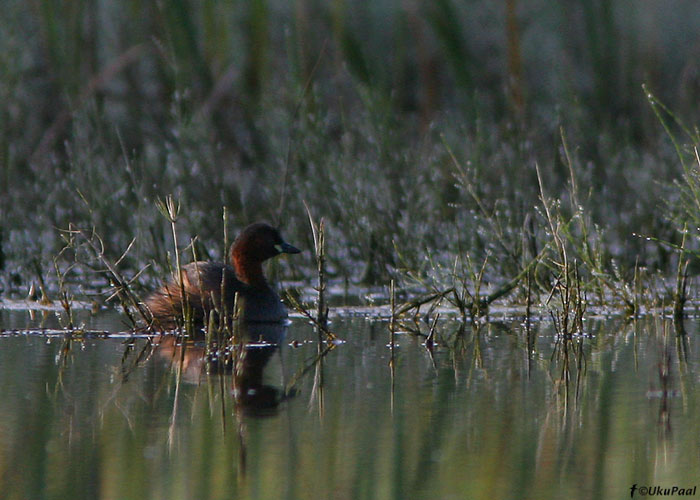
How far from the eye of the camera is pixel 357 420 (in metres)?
5.01

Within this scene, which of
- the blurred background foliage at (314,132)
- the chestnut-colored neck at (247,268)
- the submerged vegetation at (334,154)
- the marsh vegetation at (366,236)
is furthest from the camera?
the blurred background foliage at (314,132)

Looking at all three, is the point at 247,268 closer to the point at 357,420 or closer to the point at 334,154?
the point at 334,154

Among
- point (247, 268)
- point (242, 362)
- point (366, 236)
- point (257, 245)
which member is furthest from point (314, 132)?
point (242, 362)

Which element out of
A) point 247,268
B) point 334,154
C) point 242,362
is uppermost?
point 334,154

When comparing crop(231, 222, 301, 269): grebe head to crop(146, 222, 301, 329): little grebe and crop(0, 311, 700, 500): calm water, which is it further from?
crop(0, 311, 700, 500): calm water

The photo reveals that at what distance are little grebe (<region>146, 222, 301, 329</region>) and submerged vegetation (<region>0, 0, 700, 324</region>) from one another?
0.24 meters

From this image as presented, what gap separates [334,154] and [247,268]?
4.51ft

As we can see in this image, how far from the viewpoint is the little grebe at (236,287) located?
7.76 meters

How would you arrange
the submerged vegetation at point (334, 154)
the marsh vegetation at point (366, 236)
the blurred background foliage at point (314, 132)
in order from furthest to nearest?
the blurred background foliage at point (314, 132) < the submerged vegetation at point (334, 154) < the marsh vegetation at point (366, 236)

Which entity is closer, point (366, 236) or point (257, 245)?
point (257, 245)

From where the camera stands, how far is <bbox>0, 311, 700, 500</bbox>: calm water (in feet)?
13.7

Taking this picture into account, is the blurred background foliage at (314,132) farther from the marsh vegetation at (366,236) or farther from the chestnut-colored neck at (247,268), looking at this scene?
the chestnut-colored neck at (247,268)

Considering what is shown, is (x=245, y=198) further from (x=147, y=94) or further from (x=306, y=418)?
(x=306, y=418)

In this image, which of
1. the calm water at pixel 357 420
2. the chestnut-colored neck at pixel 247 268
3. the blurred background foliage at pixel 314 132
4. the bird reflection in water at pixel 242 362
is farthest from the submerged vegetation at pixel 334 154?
the calm water at pixel 357 420
